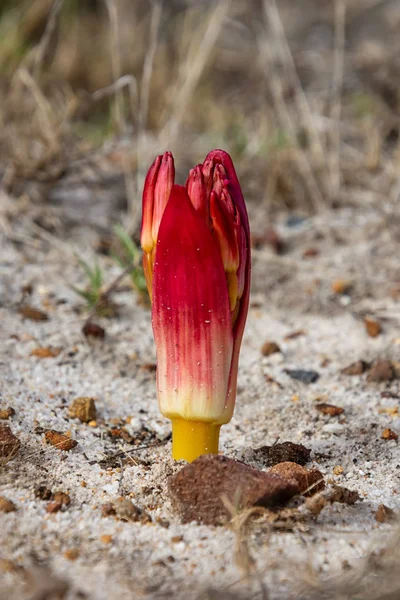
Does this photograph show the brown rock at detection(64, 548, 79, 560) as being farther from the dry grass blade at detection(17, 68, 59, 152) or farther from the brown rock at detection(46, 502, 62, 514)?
the dry grass blade at detection(17, 68, 59, 152)

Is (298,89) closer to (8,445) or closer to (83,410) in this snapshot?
(83,410)

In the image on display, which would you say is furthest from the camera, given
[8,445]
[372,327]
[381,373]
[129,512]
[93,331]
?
[372,327]

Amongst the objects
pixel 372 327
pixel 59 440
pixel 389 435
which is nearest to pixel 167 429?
pixel 59 440

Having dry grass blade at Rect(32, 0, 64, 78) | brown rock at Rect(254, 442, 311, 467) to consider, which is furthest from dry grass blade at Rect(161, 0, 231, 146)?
brown rock at Rect(254, 442, 311, 467)

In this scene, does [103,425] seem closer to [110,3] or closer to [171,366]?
[171,366]

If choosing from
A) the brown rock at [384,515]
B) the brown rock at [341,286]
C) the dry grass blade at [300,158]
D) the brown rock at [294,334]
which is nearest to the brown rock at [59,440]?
the brown rock at [384,515]
